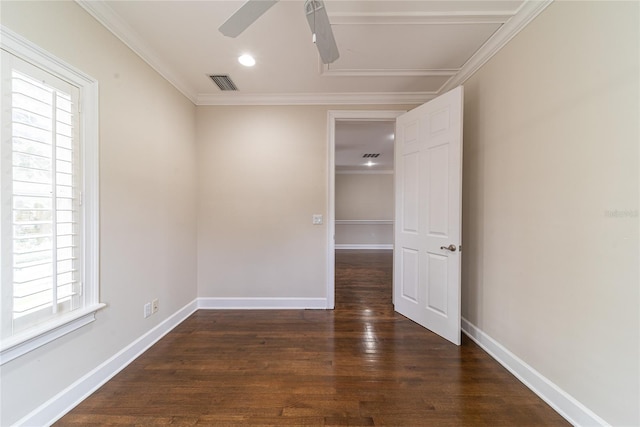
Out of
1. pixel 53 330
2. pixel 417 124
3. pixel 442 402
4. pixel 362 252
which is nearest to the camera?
pixel 53 330

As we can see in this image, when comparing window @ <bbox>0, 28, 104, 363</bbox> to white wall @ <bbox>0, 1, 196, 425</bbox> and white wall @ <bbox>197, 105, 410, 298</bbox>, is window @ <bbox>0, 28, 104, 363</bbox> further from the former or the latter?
white wall @ <bbox>197, 105, 410, 298</bbox>

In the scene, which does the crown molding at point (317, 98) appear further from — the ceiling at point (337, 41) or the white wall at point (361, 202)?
the white wall at point (361, 202)

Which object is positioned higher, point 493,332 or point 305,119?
point 305,119

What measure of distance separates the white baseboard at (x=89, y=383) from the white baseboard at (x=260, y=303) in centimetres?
62

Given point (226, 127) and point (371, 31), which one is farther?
point (226, 127)

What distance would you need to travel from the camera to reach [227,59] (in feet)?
7.44

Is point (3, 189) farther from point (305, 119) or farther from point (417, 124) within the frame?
point (417, 124)

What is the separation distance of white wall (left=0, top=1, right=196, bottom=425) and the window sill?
1.9 inches

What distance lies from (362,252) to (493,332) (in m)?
5.33

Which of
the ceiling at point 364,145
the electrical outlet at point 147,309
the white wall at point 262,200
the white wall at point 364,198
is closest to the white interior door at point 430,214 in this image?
the ceiling at point 364,145

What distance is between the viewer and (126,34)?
187cm

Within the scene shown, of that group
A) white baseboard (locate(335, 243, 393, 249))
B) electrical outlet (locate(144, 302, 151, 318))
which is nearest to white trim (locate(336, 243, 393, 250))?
white baseboard (locate(335, 243, 393, 249))

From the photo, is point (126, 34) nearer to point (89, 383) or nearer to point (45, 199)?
point (45, 199)

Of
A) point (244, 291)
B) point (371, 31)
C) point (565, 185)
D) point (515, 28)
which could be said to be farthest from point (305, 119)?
point (565, 185)
